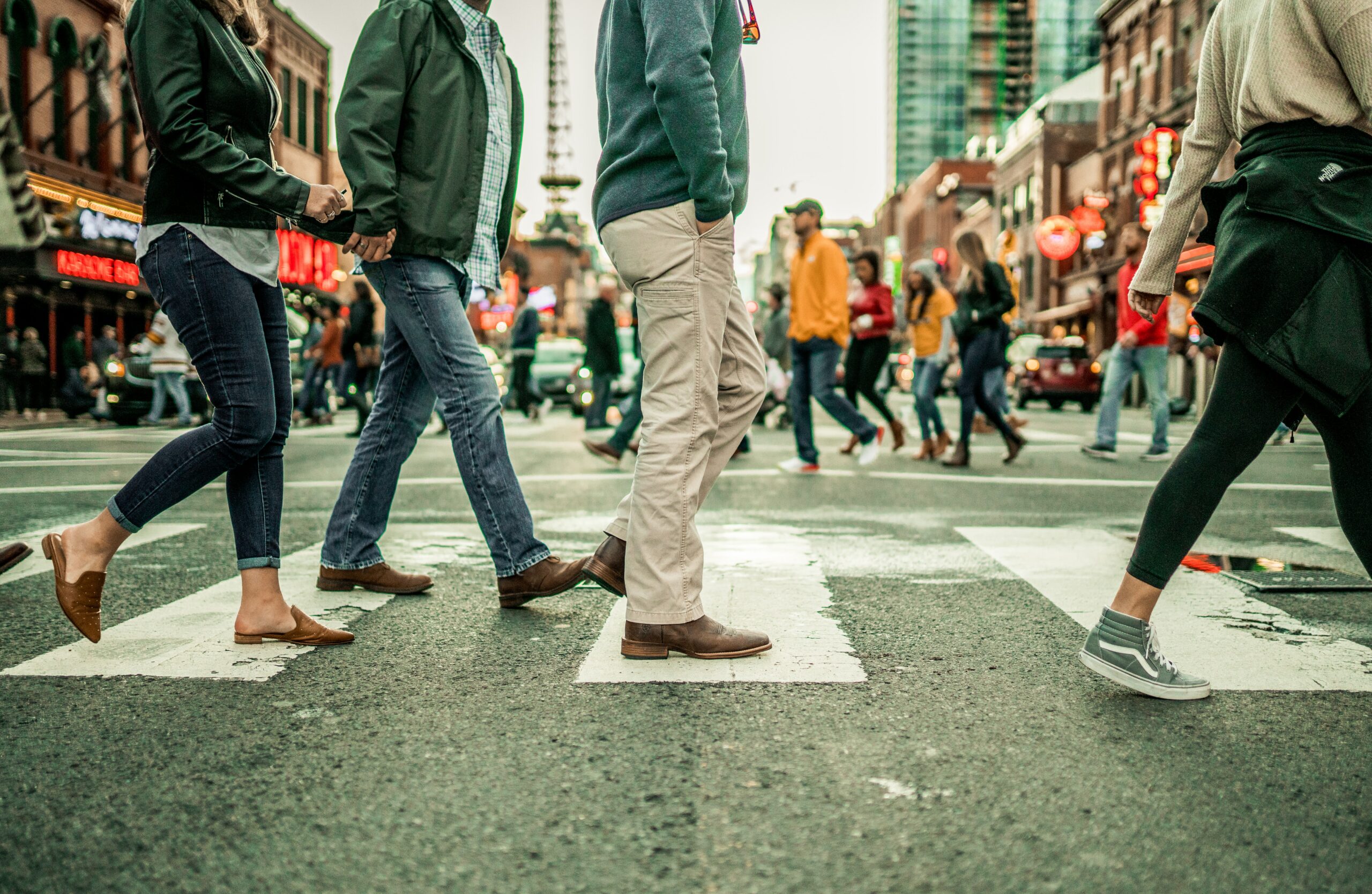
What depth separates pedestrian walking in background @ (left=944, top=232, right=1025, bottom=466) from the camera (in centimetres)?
995

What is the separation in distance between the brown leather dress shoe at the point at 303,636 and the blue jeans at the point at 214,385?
17cm

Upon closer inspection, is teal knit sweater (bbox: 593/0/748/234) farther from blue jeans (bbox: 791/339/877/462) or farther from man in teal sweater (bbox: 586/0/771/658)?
blue jeans (bbox: 791/339/877/462)

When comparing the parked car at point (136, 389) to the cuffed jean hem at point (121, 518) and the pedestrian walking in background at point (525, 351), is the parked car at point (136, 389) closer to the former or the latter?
the pedestrian walking in background at point (525, 351)

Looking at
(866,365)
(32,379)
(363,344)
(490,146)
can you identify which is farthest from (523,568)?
(363,344)

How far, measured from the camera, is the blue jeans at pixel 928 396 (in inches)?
423

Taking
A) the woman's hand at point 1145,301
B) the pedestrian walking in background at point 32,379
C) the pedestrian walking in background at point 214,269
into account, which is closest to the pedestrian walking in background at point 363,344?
the pedestrian walking in background at point 32,379

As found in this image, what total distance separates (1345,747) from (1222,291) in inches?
38.9

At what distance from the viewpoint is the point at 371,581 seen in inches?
164

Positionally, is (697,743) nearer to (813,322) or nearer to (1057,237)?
(813,322)

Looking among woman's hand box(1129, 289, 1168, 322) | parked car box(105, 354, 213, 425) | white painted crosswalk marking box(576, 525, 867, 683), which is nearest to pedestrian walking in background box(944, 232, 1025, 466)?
white painted crosswalk marking box(576, 525, 867, 683)

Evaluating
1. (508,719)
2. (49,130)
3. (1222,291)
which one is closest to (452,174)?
(508,719)

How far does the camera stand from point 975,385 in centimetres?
996

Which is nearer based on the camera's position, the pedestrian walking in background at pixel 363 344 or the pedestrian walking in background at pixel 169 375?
the pedestrian walking in background at pixel 169 375

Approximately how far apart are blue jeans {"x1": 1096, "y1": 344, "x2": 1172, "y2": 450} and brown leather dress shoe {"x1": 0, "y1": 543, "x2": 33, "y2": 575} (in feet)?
25.2
